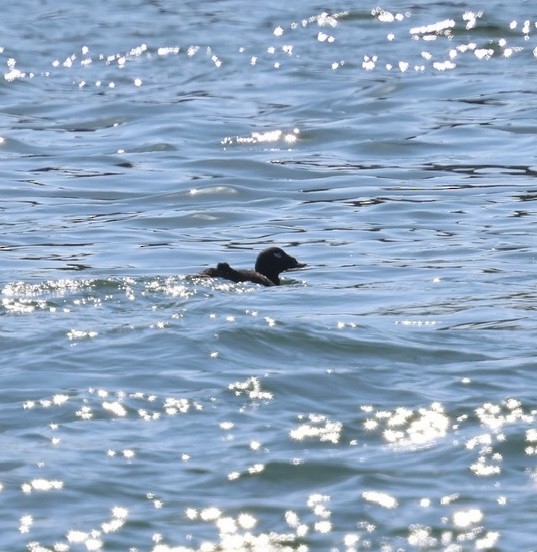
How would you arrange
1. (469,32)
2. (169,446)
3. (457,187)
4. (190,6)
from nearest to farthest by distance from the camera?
(169,446), (457,187), (469,32), (190,6)

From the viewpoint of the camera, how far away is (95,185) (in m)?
20.3

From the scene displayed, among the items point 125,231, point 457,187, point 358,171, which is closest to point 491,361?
point 125,231

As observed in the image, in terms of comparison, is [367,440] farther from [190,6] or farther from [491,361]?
[190,6]

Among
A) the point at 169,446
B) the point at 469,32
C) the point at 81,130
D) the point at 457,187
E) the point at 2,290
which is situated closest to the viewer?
the point at 169,446

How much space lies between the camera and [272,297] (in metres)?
13.6

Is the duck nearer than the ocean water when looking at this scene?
No

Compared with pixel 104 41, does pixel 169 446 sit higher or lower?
lower

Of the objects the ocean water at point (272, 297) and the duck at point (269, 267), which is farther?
the duck at point (269, 267)

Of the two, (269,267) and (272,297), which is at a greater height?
(269,267)

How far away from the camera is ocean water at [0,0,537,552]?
8.55 metres

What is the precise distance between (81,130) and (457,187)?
23.0ft

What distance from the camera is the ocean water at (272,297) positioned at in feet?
28.1

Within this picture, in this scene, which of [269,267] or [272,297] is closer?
[272,297]

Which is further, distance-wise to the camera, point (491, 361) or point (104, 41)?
point (104, 41)
